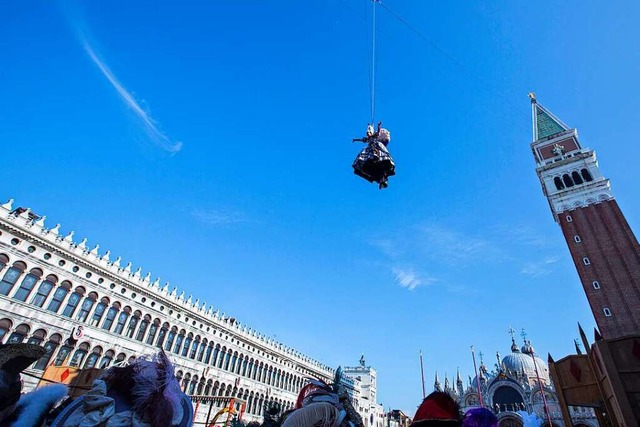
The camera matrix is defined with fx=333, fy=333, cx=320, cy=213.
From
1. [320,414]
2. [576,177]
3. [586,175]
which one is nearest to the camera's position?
[320,414]

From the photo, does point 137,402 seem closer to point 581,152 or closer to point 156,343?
point 156,343

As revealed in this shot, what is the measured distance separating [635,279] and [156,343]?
44.1 metres

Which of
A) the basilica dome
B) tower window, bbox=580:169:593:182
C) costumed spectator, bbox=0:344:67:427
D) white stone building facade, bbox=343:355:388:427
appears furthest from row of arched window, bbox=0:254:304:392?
tower window, bbox=580:169:593:182

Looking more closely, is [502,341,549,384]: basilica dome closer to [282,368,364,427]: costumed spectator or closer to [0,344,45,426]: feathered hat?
[282,368,364,427]: costumed spectator

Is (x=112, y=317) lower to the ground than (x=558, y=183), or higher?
lower

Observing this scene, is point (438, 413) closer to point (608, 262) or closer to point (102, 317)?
point (102, 317)

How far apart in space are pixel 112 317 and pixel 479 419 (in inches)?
1180

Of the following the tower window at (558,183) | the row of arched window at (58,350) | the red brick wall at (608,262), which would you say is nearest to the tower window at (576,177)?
the tower window at (558,183)

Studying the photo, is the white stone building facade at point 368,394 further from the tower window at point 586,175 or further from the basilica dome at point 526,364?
the tower window at point 586,175

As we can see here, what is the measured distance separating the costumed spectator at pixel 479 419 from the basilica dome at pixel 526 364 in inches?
2244

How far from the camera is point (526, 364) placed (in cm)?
5294

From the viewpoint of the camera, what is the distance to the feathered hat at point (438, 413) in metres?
3.30

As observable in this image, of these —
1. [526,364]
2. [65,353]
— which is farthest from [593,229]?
[65,353]

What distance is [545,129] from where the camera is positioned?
1876 inches
